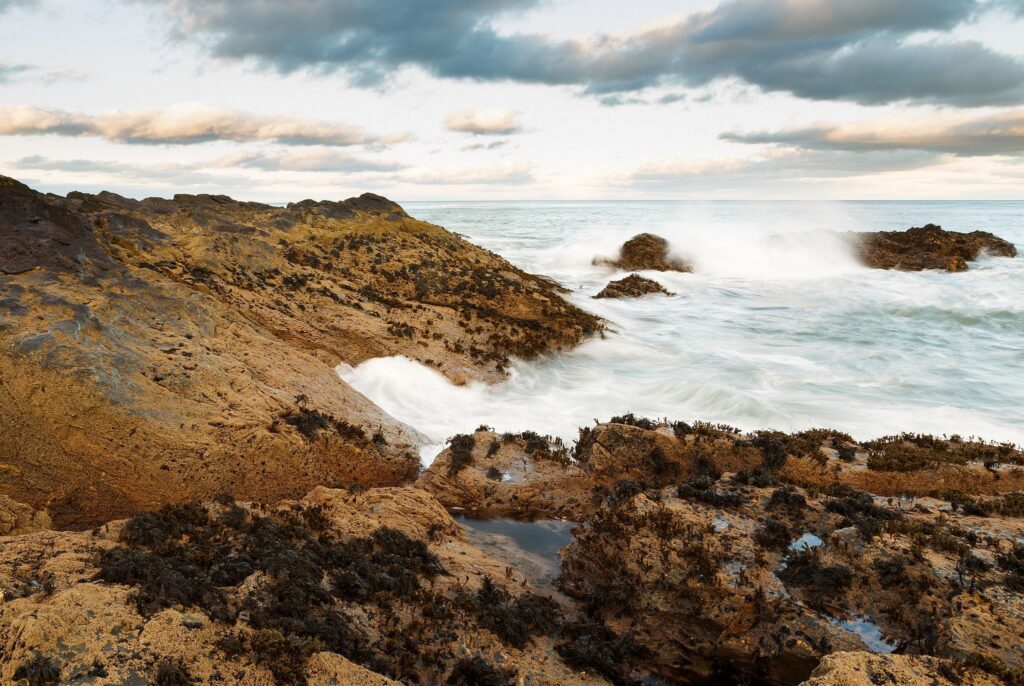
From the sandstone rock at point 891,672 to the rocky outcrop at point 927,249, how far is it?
4736cm

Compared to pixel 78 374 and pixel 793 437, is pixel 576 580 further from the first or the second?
pixel 78 374

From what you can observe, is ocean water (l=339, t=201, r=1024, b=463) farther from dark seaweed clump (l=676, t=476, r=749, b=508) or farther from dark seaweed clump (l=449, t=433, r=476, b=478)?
dark seaweed clump (l=676, t=476, r=749, b=508)

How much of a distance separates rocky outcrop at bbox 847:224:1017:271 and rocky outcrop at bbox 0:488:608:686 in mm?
48452

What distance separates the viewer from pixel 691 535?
815 cm

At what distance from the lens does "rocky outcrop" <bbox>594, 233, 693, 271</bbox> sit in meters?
44.6

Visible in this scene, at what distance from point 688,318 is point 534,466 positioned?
19060mm

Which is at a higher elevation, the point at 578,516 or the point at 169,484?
the point at 169,484

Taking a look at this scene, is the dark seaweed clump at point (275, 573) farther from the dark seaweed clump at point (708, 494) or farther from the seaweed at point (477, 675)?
the dark seaweed clump at point (708, 494)

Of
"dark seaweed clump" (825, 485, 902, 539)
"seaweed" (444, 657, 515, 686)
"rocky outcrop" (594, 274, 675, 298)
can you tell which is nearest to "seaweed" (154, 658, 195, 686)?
"seaweed" (444, 657, 515, 686)

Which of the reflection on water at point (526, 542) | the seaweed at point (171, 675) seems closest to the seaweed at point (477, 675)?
the seaweed at point (171, 675)

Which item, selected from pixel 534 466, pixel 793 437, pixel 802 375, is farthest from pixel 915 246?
pixel 534 466

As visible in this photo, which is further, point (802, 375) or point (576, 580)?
point (802, 375)

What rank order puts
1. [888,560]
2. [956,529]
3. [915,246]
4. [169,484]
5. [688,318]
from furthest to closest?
[915,246]
[688,318]
[169,484]
[956,529]
[888,560]

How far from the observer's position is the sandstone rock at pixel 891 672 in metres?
5.16
